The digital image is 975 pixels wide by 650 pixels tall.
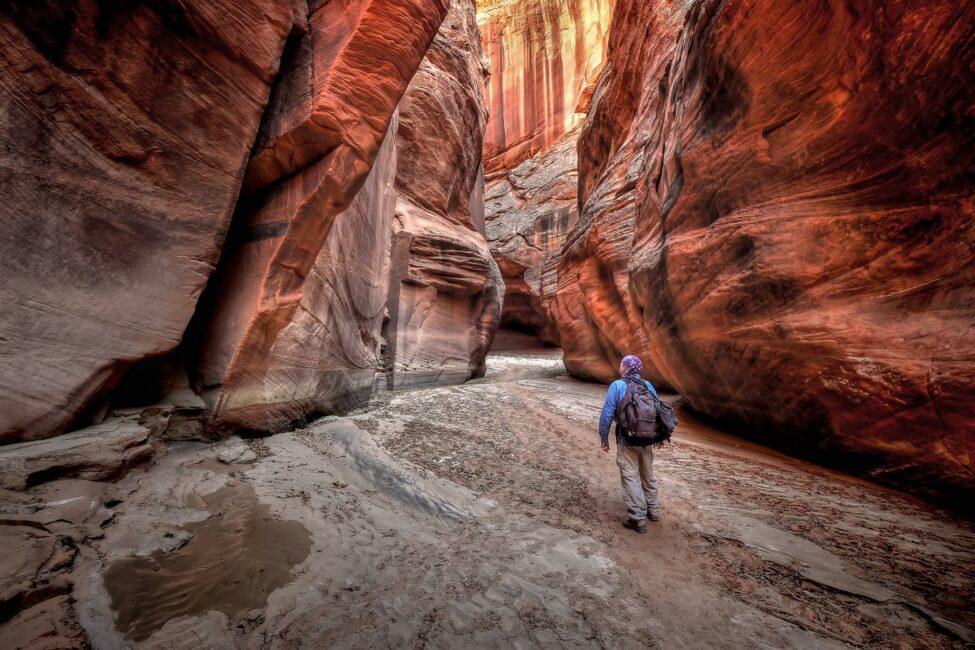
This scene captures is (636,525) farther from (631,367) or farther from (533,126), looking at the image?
(533,126)

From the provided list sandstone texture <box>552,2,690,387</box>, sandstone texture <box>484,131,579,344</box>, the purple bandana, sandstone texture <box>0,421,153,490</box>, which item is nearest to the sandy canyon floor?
sandstone texture <box>0,421,153,490</box>

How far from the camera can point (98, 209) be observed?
2963 millimetres

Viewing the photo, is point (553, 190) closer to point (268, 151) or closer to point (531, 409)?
point (531, 409)

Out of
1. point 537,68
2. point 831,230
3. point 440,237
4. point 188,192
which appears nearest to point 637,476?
point 831,230

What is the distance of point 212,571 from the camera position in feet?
7.31

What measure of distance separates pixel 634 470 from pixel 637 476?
0.18 feet

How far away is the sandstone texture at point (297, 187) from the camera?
3.87m

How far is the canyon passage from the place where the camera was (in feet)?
7.17

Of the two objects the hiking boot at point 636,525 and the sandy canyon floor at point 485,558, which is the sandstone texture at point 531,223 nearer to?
the sandy canyon floor at point 485,558

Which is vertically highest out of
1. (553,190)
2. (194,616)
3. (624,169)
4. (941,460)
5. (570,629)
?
(553,190)

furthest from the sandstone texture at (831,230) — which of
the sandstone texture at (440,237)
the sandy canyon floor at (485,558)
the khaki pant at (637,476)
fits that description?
the sandstone texture at (440,237)

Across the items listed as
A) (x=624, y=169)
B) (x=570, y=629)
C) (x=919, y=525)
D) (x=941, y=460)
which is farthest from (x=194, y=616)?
(x=624, y=169)

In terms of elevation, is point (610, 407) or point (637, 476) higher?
point (610, 407)

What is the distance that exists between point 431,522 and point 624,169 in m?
11.2
